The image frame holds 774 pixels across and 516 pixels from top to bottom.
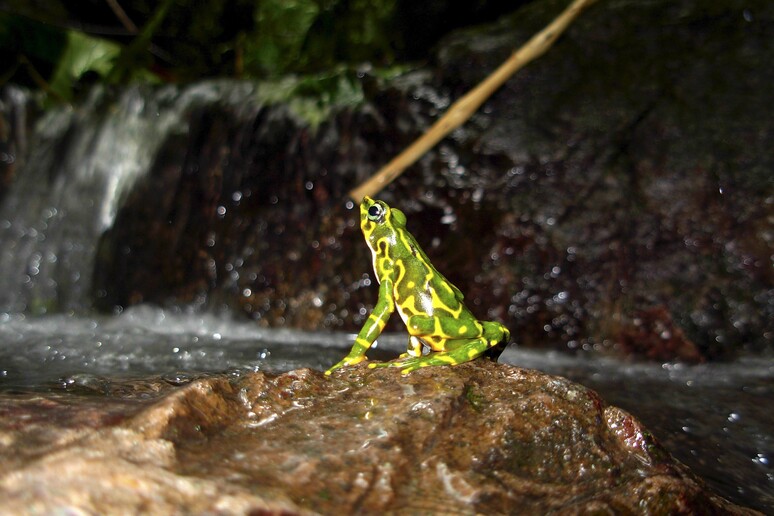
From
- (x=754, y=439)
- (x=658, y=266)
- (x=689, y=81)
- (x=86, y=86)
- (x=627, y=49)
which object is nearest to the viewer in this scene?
(x=754, y=439)

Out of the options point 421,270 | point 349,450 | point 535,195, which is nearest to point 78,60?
point 535,195

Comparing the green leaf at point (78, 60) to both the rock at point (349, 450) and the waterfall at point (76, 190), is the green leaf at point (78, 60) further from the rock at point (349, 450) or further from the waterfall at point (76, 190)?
the rock at point (349, 450)

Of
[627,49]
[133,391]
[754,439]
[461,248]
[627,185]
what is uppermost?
[627,49]

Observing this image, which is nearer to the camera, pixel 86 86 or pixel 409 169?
pixel 409 169

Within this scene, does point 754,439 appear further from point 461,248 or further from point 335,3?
point 335,3

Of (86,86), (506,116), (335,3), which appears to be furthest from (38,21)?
(506,116)

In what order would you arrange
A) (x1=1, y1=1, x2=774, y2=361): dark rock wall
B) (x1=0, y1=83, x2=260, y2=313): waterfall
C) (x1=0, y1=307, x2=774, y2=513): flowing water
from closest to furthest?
(x1=0, y1=307, x2=774, y2=513): flowing water < (x1=1, y1=1, x2=774, y2=361): dark rock wall < (x1=0, y1=83, x2=260, y2=313): waterfall

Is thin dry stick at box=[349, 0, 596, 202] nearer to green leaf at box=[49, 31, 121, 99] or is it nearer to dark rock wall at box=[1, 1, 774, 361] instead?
dark rock wall at box=[1, 1, 774, 361]

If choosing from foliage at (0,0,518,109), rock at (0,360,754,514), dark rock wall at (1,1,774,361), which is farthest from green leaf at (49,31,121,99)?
rock at (0,360,754,514)
